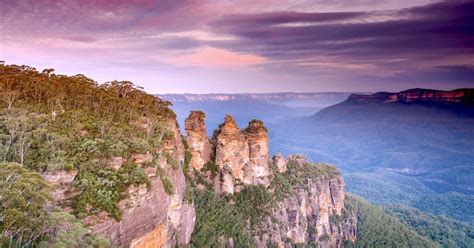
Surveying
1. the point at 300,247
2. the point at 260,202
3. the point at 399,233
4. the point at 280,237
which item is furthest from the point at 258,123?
the point at 399,233

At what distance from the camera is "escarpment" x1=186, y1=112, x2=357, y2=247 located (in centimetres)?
6222

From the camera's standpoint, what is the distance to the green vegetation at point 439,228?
111500 millimetres

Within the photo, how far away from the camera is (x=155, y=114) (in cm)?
4631

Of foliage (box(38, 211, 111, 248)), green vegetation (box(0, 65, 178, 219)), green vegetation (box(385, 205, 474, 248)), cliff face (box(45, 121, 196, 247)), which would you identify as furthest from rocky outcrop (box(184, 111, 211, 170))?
green vegetation (box(385, 205, 474, 248))

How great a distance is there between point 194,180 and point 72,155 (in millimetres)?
31955

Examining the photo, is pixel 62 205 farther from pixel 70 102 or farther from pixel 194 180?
pixel 194 180

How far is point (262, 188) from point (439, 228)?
83619mm

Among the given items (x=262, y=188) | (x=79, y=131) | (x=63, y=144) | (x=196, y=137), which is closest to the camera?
(x=63, y=144)

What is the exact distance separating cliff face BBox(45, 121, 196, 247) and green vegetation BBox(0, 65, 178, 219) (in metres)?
0.62

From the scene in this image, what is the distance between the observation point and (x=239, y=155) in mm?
65625

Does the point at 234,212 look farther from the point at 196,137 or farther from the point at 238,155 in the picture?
the point at 196,137

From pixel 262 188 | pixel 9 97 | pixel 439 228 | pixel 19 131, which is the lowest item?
pixel 439 228

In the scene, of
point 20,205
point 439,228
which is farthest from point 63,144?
point 439,228

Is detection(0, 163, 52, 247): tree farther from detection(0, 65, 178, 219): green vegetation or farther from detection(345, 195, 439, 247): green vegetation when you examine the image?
detection(345, 195, 439, 247): green vegetation
